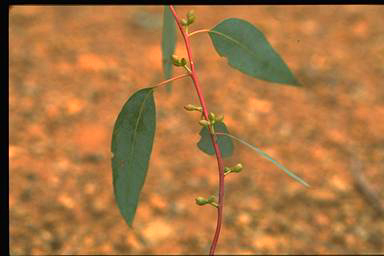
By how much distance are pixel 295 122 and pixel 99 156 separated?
833mm

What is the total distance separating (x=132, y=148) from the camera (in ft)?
3.58

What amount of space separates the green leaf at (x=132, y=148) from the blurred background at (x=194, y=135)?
3.28ft

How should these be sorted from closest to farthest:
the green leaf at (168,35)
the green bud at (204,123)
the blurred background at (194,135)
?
1. the green bud at (204,123)
2. the green leaf at (168,35)
3. the blurred background at (194,135)

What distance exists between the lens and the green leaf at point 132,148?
1.08 meters

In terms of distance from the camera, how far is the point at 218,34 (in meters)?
1.11

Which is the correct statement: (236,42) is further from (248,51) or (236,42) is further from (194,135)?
(194,135)

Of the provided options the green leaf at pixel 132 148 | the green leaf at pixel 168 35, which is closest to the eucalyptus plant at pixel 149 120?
the green leaf at pixel 132 148

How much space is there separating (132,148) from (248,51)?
232 millimetres

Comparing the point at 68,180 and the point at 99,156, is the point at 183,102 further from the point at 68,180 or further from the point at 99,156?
the point at 68,180

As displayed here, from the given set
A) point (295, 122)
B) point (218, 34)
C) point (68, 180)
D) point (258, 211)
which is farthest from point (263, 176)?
point (218, 34)

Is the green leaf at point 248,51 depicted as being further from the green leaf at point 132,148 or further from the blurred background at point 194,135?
the blurred background at point 194,135

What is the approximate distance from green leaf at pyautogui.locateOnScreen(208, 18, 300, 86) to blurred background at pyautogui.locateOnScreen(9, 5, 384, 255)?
112 centimetres

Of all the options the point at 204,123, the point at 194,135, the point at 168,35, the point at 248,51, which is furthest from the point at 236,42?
the point at 194,135

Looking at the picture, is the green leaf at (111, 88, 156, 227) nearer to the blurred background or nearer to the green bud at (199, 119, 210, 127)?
the green bud at (199, 119, 210, 127)
